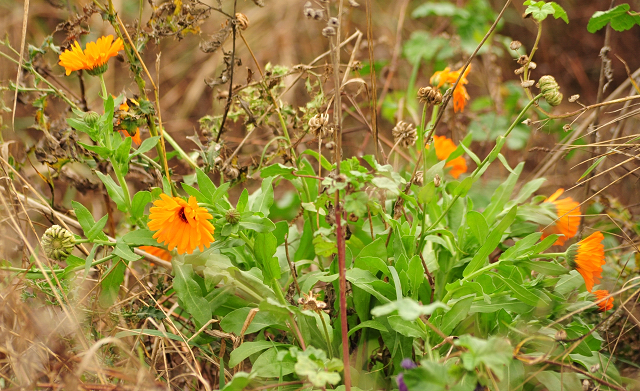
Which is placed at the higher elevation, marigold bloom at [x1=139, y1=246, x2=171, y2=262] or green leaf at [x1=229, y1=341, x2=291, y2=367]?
marigold bloom at [x1=139, y1=246, x2=171, y2=262]

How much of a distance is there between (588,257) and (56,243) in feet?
3.38

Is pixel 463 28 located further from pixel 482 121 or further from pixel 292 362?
pixel 292 362

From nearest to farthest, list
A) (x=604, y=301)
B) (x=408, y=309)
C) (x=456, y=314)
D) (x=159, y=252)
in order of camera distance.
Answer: (x=408, y=309)
(x=456, y=314)
(x=604, y=301)
(x=159, y=252)

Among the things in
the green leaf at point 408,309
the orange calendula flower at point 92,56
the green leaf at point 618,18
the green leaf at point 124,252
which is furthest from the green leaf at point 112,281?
the green leaf at point 618,18

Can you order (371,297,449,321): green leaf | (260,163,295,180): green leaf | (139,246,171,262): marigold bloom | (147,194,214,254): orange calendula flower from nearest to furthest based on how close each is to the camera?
1. (371,297,449,321): green leaf
2. (147,194,214,254): orange calendula flower
3. (260,163,295,180): green leaf
4. (139,246,171,262): marigold bloom

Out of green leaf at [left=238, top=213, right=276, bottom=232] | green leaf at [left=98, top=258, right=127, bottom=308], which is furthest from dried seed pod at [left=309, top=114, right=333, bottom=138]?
green leaf at [left=98, top=258, right=127, bottom=308]

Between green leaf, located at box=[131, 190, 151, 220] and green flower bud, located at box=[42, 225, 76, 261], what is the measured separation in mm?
140

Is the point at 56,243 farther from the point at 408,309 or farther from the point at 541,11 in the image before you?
the point at 541,11

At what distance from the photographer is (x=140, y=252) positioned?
1.11 m

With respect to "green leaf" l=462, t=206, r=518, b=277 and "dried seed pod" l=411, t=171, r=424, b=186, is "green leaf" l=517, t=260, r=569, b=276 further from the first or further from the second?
"dried seed pod" l=411, t=171, r=424, b=186

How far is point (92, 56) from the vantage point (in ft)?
3.45

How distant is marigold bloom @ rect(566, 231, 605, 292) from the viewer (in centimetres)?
95

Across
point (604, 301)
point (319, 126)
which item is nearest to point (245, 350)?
point (319, 126)

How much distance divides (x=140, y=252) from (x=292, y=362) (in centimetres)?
43
